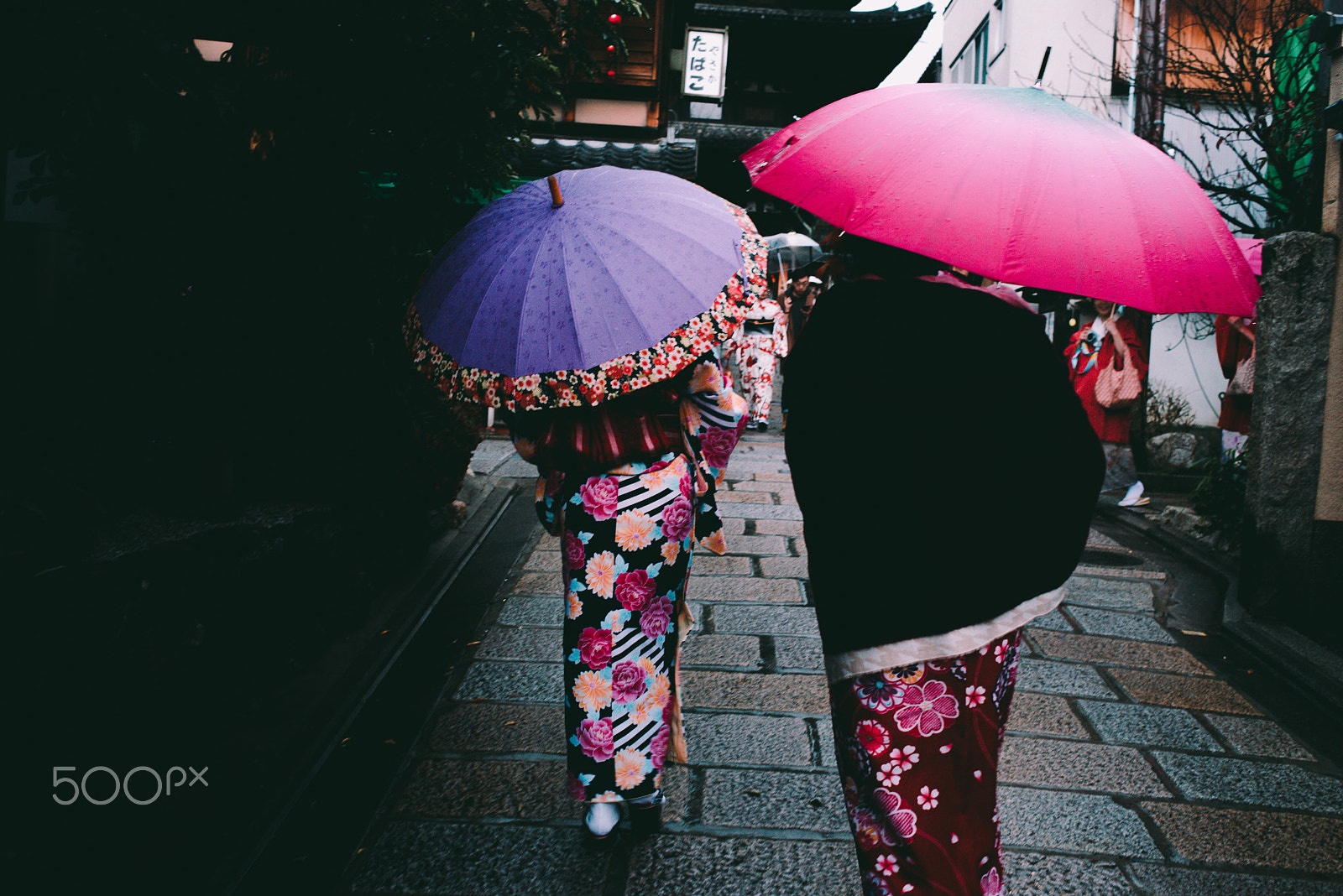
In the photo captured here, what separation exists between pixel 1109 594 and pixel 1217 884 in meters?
3.32

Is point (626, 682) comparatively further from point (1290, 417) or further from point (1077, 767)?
point (1290, 417)

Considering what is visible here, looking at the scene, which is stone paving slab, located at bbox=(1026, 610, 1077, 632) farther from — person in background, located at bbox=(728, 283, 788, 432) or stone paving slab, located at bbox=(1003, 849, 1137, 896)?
person in background, located at bbox=(728, 283, 788, 432)

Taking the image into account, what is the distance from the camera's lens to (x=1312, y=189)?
5254 mm

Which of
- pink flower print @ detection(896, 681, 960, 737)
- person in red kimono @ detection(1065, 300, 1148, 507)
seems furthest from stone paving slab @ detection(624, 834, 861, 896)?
person in red kimono @ detection(1065, 300, 1148, 507)

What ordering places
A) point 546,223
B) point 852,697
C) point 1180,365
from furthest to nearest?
point 1180,365, point 546,223, point 852,697

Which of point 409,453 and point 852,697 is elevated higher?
point 852,697

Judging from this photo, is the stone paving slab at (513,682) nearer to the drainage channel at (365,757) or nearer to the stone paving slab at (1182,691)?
the drainage channel at (365,757)

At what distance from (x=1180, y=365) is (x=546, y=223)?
45.4 ft

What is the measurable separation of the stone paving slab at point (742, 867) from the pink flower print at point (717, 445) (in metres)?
1.35

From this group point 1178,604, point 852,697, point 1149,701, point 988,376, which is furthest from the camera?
point 1178,604

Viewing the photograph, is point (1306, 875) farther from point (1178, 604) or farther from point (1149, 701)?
point (1178, 604)

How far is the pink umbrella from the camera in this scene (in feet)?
5.49

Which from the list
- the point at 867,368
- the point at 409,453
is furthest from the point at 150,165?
the point at 867,368

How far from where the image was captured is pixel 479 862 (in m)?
2.82
